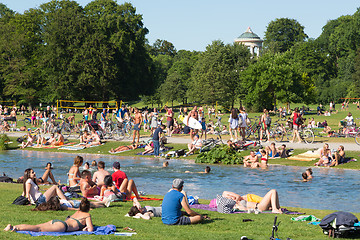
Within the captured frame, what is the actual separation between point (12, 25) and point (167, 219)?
7562 centimetres

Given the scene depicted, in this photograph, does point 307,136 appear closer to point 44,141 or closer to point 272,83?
point 44,141

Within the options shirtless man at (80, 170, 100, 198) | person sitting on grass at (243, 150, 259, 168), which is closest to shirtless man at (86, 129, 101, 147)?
person sitting on grass at (243, 150, 259, 168)

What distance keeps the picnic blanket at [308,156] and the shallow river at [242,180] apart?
1428 millimetres

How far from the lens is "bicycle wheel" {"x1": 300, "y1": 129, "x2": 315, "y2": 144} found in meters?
30.0

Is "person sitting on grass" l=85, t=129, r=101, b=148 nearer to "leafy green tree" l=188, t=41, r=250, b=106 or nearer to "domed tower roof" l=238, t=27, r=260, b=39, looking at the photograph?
"leafy green tree" l=188, t=41, r=250, b=106

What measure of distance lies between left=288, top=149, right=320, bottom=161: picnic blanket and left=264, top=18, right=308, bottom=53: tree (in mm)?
108896

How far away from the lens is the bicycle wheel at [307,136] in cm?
2997

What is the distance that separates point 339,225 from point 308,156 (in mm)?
16062

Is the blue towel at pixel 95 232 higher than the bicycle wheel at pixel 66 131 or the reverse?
the reverse

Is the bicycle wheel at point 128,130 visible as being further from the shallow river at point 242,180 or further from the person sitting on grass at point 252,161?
the person sitting on grass at point 252,161

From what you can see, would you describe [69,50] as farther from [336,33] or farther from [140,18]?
[336,33]

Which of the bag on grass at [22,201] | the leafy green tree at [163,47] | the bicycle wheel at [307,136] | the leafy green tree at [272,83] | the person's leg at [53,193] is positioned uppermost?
the leafy green tree at [163,47]

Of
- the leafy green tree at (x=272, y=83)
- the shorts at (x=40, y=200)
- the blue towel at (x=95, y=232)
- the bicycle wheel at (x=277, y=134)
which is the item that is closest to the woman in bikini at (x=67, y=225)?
the blue towel at (x=95, y=232)

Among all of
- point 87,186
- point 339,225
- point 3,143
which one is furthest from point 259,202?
point 3,143
